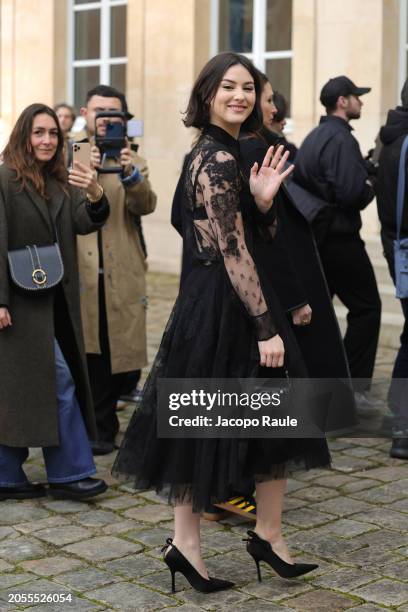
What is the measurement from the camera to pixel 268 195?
449 cm

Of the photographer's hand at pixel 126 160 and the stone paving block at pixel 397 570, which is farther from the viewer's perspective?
the photographer's hand at pixel 126 160

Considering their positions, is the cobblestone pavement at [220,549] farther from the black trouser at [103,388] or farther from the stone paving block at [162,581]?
the black trouser at [103,388]

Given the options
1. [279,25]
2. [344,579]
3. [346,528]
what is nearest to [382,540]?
[346,528]

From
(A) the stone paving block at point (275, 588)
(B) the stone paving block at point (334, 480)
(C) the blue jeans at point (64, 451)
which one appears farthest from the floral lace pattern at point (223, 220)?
(B) the stone paving block at point (334, 480)

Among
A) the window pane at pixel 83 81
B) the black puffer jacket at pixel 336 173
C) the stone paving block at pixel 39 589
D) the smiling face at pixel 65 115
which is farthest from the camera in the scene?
the window pane at pixel 83 81

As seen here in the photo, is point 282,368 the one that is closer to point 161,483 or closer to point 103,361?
point 161,483

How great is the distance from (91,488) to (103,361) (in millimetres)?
1118

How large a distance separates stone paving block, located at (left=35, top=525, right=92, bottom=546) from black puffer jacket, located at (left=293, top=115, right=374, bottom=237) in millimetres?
2736

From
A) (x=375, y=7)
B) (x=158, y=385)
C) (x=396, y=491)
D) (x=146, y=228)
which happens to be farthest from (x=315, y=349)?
(x=146, y=228)

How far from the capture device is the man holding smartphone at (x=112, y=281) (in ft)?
21.7

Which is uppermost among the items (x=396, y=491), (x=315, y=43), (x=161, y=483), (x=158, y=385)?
(x=315, y=43)

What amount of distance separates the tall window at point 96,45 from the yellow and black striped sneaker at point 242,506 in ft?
33.2

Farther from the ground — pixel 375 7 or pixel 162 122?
pixel 375 7

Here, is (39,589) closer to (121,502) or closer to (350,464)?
(121,502)
